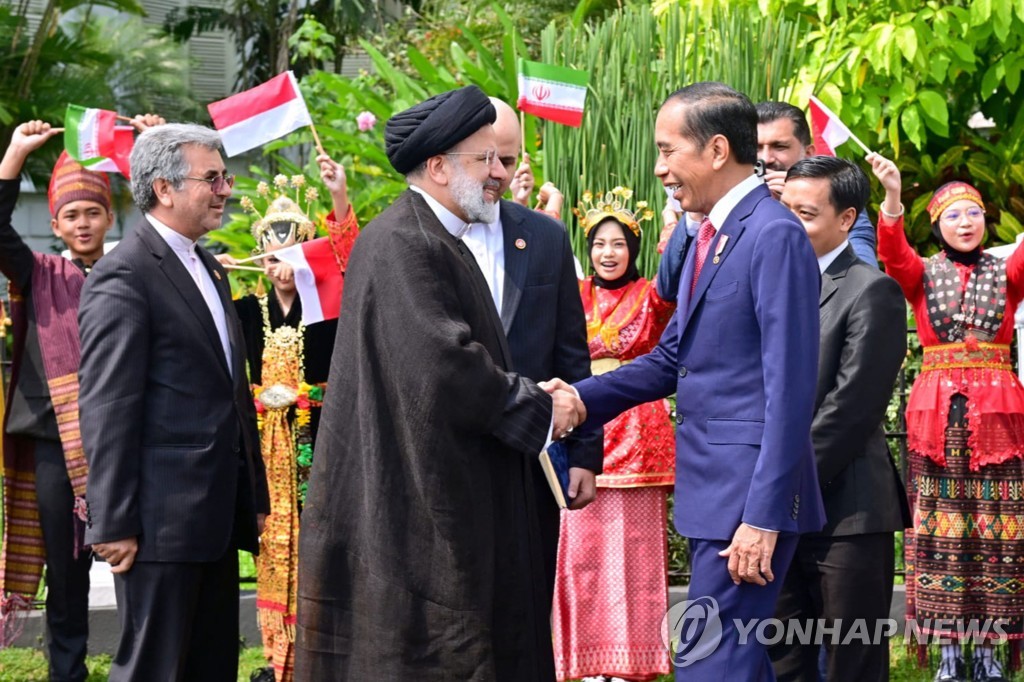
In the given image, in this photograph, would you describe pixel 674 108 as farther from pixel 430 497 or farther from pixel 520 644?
pixel 520 644

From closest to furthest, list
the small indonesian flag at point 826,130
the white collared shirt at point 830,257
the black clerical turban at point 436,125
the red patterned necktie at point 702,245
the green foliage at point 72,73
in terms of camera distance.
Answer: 1. the black clerical turban at point 436,125
2. the red patterned necktie at point 702,245
3. the white collared shirt at point 830,257
4. the small indonesian flag at point 826,130
5. the green foliage at point 72,73

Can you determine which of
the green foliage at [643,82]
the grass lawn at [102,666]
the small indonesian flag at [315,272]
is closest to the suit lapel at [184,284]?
the small indonesian flag at [315,272]

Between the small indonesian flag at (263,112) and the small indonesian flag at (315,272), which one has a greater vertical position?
the small indonesian flag at (263,112)

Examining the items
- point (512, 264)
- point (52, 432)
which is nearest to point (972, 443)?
point (512, 264)

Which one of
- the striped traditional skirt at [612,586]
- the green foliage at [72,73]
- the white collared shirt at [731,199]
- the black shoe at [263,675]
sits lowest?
the black shoe at [263,675]

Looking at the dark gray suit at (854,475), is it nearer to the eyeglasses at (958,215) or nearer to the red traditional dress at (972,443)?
the red traditional dress at (972,443)

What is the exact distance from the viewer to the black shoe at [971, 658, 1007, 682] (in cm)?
533

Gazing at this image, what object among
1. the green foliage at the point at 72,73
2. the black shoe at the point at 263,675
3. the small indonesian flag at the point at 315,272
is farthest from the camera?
the green foliage at the point at 72,73

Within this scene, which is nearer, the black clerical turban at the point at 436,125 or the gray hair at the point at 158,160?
the black clerical turban at the point at 436,125

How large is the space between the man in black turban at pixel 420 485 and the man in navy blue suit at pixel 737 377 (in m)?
0.41

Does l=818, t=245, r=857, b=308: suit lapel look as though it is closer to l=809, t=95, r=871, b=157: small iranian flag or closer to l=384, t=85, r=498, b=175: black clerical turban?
l=809, t=95, r=871, b=157: small iranian flag

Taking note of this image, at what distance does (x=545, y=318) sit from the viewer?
Answer: 4223 mm

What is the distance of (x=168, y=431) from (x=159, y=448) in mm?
56

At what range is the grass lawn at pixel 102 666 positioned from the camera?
18.6 feet
